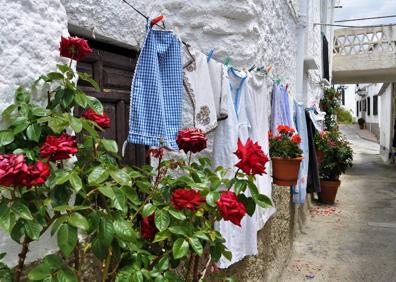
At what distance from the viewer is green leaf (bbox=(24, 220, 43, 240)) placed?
3.64 ft

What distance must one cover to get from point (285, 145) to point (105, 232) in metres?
2.55

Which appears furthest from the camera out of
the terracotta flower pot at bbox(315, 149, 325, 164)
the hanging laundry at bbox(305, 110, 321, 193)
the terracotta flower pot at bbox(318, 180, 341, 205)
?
the terracotta flower pot at bbox(318, 180, 341, 205)

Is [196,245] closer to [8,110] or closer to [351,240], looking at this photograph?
[8,110]

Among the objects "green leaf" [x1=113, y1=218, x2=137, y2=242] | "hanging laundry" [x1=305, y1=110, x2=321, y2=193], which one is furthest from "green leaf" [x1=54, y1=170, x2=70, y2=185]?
"hanging laundry" [x1=305, y1=110, x2=321, y2=193]

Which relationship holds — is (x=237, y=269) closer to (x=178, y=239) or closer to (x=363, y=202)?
(x=178, y=239)

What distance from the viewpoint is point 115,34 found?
2.21 m

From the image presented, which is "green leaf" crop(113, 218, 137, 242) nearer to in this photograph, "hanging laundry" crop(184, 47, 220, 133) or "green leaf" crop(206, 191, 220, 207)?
"green leaf" crop(206, 191, 220, 207)

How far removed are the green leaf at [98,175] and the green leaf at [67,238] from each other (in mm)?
176

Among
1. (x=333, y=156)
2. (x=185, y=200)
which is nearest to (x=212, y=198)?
(x=185, y=200)

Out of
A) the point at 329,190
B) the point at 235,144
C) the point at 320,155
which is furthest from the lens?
the point at 329,190

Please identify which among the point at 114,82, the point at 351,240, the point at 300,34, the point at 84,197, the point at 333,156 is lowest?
the point at 351,240

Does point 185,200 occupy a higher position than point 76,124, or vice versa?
point 76,124

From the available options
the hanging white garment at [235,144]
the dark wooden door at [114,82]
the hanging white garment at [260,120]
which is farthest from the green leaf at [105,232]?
the hanging white garment at [260,120]

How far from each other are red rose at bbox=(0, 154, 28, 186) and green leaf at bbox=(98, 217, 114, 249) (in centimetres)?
30
